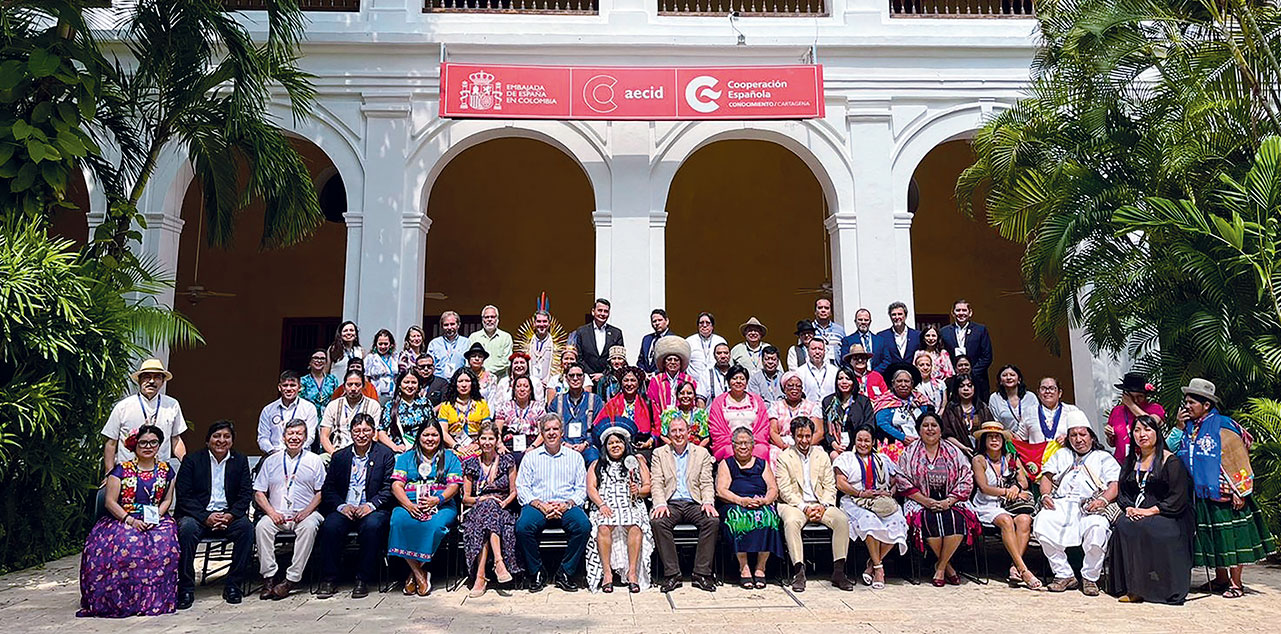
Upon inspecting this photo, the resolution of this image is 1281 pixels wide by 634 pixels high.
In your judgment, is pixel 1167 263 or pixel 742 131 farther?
pixel 742 131

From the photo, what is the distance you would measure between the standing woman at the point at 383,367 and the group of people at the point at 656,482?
0.36 ft

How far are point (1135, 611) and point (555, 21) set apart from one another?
29.6ft

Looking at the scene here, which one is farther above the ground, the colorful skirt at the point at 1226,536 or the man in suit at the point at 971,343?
the man in suit at the point at 971,343

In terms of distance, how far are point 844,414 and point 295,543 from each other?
449cm

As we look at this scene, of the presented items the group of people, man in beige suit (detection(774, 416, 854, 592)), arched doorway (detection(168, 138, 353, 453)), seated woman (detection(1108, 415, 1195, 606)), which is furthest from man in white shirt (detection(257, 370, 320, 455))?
arched doorway (detection(168, 138, 353, 453))

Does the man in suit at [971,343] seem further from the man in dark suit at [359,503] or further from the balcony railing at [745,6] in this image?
the man in dark suit at [359,503]

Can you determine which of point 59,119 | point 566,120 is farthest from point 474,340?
point 59,119

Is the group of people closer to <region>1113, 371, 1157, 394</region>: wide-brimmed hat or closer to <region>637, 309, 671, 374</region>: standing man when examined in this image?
<region>1113, 371, 1157, 394</region>: wide-brimmed hat

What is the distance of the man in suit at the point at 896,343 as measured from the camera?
9102 mm

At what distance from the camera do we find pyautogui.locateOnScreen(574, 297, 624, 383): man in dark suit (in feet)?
30.2

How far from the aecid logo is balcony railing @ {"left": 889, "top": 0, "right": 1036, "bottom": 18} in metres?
2.77

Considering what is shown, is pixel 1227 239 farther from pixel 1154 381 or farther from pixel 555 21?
pixel 555 21

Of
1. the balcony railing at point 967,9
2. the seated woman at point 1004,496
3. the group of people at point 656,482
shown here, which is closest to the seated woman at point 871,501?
the group of people at point 656,482

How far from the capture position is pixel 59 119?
25.5 feet
